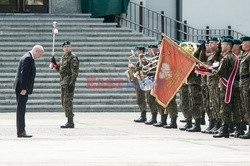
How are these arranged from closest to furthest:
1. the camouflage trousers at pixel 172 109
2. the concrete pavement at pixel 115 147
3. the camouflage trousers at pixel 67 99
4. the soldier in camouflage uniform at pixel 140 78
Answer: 1. the concrete pavement at pixel 115 147
2. the camouflage trousers at pixel 67 99
3. the camouflage trousers at pixel 172 109
4. the soldier in camouflage uniform at pixel 140 78

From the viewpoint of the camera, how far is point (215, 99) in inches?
814

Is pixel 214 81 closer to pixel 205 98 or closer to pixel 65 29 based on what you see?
pixel 205 98

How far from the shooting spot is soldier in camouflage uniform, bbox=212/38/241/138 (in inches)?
773

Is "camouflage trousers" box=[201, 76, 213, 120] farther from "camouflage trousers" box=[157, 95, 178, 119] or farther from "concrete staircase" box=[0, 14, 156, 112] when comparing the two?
"concrete staircase" box=[0, 14, 156, 112]

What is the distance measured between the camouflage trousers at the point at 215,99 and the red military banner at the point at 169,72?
1009 millimetres

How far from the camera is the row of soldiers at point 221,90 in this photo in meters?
19.4

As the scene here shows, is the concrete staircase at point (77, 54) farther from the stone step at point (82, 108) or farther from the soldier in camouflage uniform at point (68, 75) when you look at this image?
the soldier in camouflage uniform at point (68, 75)

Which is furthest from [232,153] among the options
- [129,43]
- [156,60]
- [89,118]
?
[129,43]

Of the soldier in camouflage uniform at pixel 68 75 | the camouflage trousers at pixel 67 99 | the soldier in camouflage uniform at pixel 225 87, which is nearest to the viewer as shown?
the soldier in camouflage uniform at pixel 225 87

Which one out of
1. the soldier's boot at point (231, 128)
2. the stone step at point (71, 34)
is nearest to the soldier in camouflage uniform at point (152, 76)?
the soldier's boot at point (231, 128)

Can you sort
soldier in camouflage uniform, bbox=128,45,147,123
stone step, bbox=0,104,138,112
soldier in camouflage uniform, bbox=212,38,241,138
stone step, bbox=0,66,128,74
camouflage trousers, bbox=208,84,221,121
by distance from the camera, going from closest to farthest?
soldier in camouflage uniform, bbox=212,38,241,138
camouflage trousers, bbox=208,84,221,121
soldier in camouflage uniform, bbox=128,45,147,123
stone step, bbox=0,104,138,112
stone step, bbox=0,66,128,74

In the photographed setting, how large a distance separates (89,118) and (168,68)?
436cm

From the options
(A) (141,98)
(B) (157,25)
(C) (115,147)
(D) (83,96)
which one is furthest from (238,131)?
(B) (157,25)

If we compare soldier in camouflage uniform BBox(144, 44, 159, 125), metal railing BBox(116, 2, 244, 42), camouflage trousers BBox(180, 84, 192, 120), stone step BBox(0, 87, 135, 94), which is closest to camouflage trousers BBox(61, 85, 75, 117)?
camouflage trousers BBox(180, 84, 192, 120)
